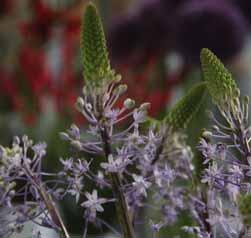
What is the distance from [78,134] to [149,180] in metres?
0.03

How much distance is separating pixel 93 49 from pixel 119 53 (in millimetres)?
629

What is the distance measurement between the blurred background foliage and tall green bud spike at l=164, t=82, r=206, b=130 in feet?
0.89

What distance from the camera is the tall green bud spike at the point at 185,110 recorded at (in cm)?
20

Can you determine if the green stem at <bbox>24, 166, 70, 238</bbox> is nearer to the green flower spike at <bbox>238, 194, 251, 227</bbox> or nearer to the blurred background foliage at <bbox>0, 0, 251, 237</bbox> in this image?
the green flower spike at <bbox>238, 194, 251, 227</bbox>

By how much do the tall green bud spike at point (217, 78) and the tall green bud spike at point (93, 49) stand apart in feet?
0.08

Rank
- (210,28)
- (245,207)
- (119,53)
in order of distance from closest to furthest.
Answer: (245,207)
(210,28)
(119,53)

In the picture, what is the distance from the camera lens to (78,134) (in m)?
0.19

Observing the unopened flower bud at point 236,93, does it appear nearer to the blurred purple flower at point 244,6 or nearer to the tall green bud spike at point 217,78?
the tall green bud spike at point 217,78

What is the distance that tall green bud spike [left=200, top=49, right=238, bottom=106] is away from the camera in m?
0.19

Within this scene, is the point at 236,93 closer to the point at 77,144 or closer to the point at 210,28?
the point at 77,144

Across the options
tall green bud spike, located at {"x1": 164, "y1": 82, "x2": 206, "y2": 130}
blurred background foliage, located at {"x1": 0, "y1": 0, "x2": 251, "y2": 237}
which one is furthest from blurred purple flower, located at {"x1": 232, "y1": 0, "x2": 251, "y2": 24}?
tall green bud spike, located at {"x1": 164, "y1": 82, "x2": 206, "y2": 130}

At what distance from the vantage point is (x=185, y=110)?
203 mm

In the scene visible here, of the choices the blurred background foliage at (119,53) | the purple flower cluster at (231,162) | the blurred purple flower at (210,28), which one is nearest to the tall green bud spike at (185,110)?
the purple flower cluster at (231,162)

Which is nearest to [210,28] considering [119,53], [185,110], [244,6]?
[244,6]
